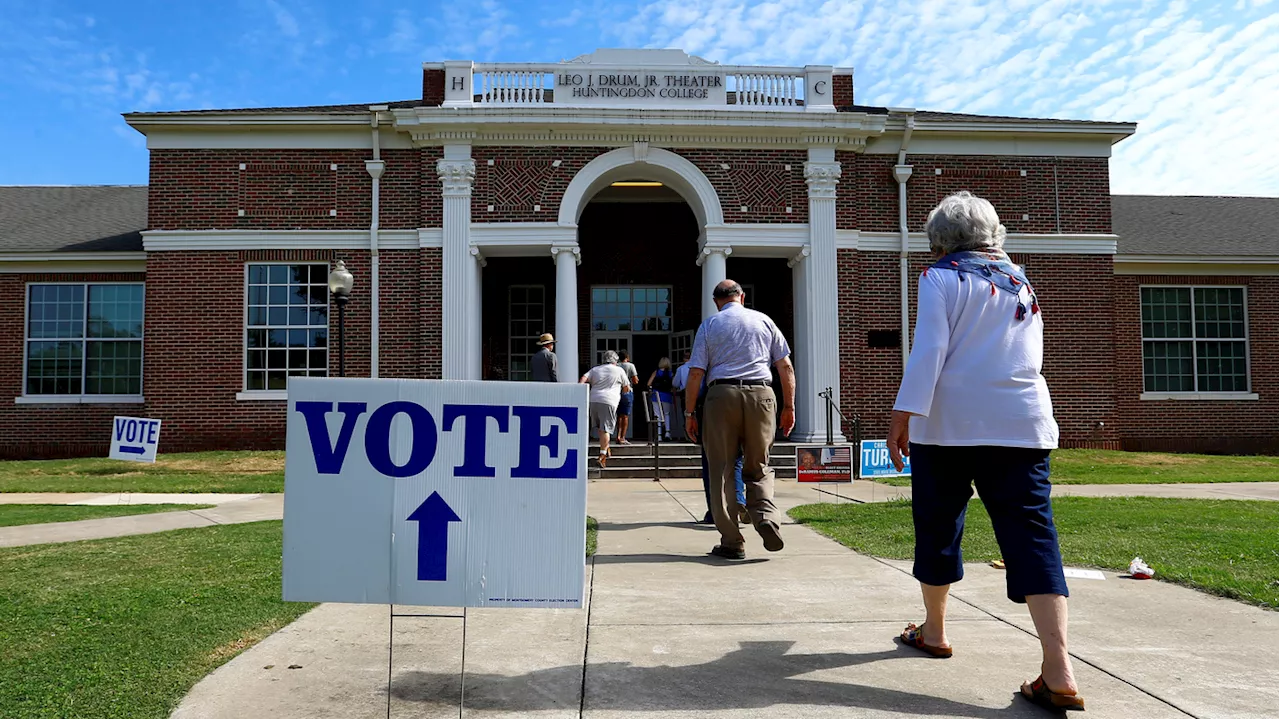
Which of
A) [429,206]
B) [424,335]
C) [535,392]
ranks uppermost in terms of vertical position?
[429,206]

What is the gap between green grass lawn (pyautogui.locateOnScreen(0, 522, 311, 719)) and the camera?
2959mm

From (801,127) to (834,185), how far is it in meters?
1.26

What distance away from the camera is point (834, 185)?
53.6 feet

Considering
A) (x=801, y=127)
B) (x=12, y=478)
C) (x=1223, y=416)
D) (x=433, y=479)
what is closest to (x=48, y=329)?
(x=12, y=478)

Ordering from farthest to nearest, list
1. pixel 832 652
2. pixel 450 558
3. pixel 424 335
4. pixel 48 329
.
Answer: pixel 48 329 < pixel 424 335 < pixel 832 652 < pixel 450 558

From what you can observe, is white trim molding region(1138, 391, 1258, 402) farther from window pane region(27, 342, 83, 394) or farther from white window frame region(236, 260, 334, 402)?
window pane region(27, 342, 83, 394)

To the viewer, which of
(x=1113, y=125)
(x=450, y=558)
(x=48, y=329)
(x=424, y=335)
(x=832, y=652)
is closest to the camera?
(x=450, y=558)

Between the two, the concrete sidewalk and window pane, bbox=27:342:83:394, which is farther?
window pane, bbox=27:342:83:394

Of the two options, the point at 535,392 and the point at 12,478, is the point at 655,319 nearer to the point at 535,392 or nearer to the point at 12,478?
the point at 12,478

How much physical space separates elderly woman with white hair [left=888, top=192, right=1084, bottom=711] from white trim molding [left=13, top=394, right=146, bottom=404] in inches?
722

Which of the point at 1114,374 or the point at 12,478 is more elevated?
the point at 1114,374

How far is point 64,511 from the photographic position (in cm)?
904

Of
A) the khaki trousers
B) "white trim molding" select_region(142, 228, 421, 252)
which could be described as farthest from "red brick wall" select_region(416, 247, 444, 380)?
the khaki trousers

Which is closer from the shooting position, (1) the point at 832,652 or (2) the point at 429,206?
(1) the point at 832,652
